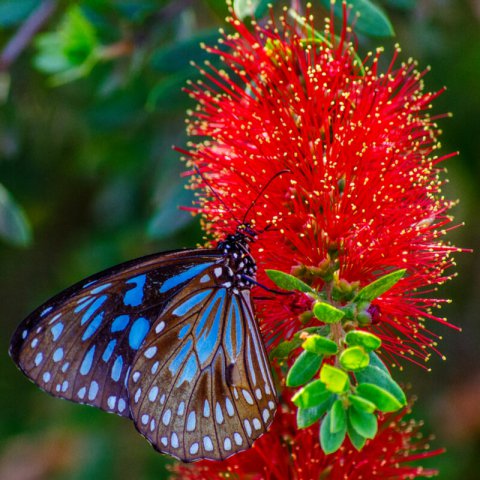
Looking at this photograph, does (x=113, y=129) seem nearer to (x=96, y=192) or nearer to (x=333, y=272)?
(x=96, y=192)

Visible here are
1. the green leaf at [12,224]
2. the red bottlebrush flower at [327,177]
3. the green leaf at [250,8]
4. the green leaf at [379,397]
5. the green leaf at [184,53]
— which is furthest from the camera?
the green leaf at [12,224]

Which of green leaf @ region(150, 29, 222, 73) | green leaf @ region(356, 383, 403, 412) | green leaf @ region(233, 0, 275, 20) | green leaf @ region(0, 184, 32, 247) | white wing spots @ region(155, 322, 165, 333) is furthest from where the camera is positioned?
green leaf @ region(0, 184, 32, 247)

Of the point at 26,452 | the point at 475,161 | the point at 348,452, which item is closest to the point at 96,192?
the point at 26,452

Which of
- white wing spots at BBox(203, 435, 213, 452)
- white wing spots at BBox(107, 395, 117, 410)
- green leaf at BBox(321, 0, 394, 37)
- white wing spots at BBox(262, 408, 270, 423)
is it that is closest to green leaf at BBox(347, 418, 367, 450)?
white wing spots at BBox(262, 408, 270, 423)

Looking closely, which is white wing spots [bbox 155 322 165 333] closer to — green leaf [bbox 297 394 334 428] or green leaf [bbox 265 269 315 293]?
green leaf [bbox 265 269 315 293]

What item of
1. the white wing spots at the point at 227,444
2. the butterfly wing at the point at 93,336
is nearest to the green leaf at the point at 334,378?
the white wing spots at the point at 227,444

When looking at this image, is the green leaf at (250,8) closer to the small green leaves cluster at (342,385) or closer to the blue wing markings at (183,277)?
the blue wing markings at (183,277)
